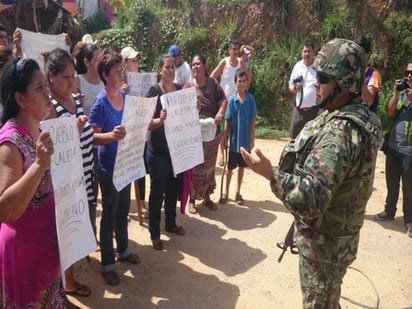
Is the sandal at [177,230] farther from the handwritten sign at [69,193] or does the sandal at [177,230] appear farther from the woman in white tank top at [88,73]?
the handwritten sign at [69,193]

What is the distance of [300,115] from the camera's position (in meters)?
6.43

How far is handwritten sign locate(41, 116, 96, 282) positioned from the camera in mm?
2216

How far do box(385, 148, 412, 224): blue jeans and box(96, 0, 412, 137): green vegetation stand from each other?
4.11m

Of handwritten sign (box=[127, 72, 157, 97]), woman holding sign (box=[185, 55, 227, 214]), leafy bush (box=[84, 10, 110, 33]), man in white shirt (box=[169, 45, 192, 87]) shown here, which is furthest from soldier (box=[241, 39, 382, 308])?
leafy bush (box=[84, 10, 110, 33])

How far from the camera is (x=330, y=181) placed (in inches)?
74.3

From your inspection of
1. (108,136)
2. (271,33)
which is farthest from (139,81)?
(271,33)

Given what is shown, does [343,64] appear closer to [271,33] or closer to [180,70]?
[180,70]

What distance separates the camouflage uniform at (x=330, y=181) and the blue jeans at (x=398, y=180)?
3155 mm

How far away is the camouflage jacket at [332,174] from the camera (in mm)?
1881

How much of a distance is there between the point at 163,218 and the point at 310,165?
345 cm

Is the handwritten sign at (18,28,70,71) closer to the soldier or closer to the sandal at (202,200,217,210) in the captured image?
the sandal at (202,200,217,210)

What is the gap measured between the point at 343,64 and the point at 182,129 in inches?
102

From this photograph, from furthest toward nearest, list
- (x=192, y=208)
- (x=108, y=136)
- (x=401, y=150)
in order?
(x=192, y=208), (x=401, y=150), (x=108, y=136)

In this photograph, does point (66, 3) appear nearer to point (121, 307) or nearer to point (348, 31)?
point (348, 31)
